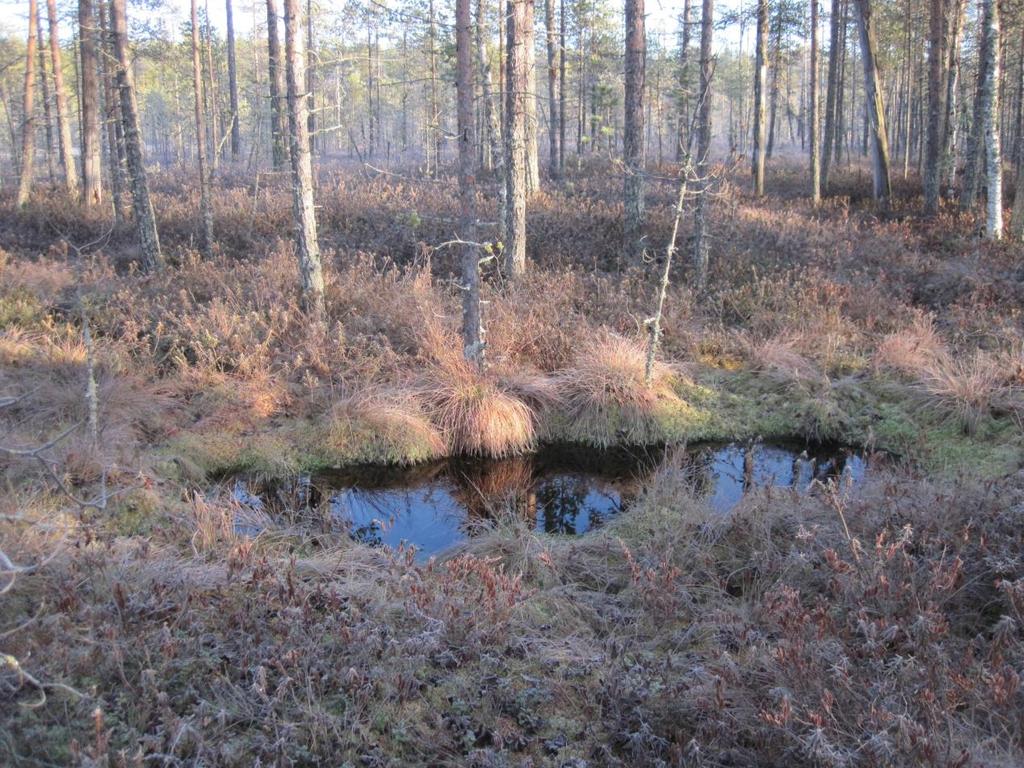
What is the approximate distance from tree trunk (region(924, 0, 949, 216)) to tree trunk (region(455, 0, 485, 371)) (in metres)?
13.2

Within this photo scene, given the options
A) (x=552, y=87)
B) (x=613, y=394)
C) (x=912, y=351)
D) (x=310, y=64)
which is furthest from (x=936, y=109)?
(x=310, y=64)

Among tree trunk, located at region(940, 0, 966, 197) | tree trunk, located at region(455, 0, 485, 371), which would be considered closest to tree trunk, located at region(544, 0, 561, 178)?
tree trunk, located at region(940, 0, 966, 197)

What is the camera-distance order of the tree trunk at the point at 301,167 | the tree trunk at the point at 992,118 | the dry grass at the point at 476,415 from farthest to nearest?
the tree trunk at the point at 992,118, the tree trunk at the point at 301,167, the dry grass at the point at 476,415

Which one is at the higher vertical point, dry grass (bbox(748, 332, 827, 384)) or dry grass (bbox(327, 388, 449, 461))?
dry grass (bbox(748, 332, 827, 384))

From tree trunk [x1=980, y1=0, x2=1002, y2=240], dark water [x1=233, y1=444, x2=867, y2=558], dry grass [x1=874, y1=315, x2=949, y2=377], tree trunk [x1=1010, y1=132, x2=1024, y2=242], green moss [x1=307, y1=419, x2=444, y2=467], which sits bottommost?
dark water [x1=233, y1=444, x2=867, y2=558]

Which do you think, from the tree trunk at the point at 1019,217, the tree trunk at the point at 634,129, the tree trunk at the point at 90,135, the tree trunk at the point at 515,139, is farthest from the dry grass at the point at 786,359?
the tree trunk at the point at 90,135

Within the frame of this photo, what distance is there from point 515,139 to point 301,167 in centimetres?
397

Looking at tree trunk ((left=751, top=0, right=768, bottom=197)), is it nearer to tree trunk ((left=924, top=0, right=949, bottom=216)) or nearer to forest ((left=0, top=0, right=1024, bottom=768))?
forest ((left=0, top=0, right=1024, bottom=768))

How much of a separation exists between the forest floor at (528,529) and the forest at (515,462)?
0.04 metres

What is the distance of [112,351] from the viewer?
10.0 m

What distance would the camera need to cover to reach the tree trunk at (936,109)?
18250 mm

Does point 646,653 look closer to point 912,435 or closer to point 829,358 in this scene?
point 912,435

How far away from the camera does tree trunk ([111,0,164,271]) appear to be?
44.4 ft

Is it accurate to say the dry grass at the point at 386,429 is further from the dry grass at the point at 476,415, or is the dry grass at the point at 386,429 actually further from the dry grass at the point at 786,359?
the dry grass at the point at 786,359
